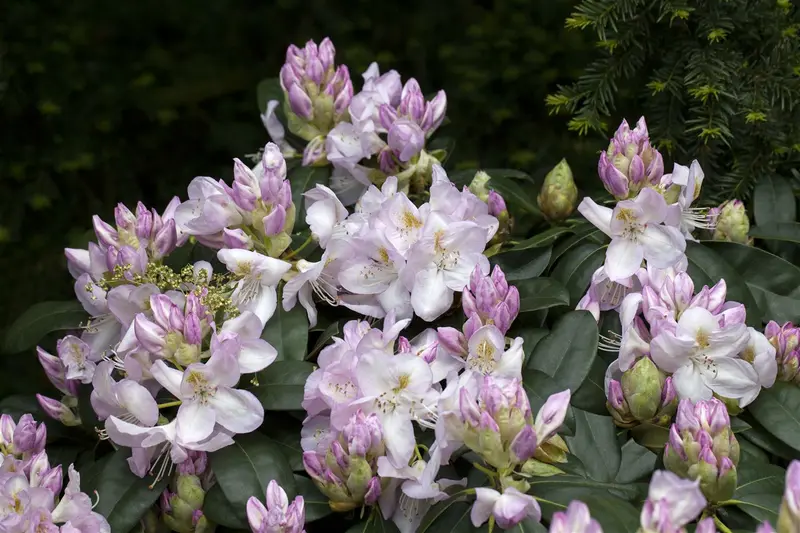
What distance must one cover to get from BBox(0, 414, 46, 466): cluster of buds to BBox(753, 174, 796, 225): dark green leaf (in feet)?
4.20

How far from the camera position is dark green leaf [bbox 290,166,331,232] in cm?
173

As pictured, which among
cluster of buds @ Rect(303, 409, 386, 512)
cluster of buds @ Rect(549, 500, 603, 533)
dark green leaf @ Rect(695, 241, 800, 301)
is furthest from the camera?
dark green leaf @ Rect(695, 241, 800, 301)

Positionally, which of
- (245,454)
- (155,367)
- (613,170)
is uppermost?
(613,170)

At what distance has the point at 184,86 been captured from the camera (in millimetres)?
3193

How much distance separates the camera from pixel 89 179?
313cm

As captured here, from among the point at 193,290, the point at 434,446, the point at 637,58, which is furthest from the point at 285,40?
the point at 434,446

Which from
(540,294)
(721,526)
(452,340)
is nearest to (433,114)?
(540,294)

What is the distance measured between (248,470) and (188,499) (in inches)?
3.9

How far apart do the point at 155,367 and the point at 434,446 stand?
0.39 m

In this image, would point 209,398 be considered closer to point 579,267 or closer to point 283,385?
point 283,385

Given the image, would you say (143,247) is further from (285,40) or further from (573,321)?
(285,40)

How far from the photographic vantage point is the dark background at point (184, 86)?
288 centimetres

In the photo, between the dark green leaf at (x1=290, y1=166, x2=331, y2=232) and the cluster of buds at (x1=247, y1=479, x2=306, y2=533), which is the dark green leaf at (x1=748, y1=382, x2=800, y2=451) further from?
the dark green leaf at (x1=290, y1=166, x2=331, y2=232)

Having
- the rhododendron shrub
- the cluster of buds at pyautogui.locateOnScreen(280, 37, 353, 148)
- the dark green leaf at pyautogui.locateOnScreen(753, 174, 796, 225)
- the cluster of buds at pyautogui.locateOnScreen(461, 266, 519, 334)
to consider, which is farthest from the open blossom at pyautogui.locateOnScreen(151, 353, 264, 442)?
the dark green leaf at pyautogui.locateOnScreen(753, 174, 796, 225)
